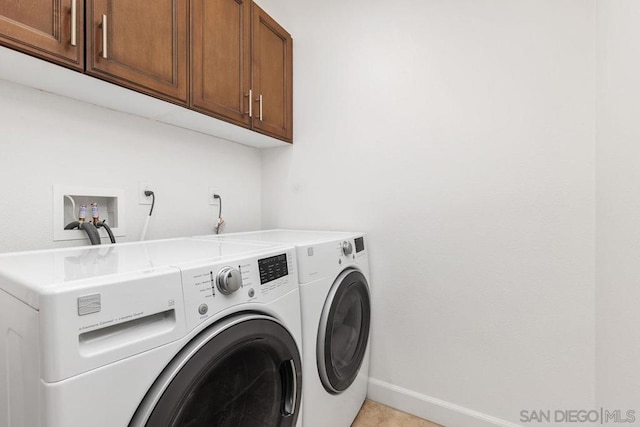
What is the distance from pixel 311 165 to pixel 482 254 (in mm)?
1034

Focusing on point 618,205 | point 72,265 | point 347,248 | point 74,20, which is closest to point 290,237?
point 347,248

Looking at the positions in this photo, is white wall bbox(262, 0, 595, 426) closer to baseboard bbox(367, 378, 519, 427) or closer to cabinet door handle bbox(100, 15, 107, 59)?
baseboard bbox(367, 378, 519, 427)

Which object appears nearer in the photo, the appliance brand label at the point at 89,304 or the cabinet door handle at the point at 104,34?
the appliance brand label at the point at 89,304

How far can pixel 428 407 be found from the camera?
1.42m

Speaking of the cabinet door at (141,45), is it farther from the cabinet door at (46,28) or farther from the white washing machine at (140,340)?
the white washing machine at (140,340)

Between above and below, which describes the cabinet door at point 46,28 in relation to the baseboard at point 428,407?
above

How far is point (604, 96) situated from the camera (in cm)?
102

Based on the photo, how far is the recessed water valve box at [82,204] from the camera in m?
1.06

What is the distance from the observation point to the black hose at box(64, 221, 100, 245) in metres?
A: 1.08

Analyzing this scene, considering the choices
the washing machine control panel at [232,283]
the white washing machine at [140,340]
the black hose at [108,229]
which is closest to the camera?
the white washing machine at [140,340]

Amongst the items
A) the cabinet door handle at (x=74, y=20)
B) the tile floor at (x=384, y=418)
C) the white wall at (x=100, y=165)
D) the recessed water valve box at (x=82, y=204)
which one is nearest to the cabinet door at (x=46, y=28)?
the cabinet door handle at (x=74, y=20)

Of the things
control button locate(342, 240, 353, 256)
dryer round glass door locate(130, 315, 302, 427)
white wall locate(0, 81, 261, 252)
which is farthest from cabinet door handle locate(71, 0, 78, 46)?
control button locate(342, 240, 353, 256)

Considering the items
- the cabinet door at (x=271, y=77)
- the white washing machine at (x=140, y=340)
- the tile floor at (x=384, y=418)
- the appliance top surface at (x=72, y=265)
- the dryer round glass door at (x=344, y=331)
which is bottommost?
the tile floor at (x=384, y=418)

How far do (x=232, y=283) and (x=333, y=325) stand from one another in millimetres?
590
